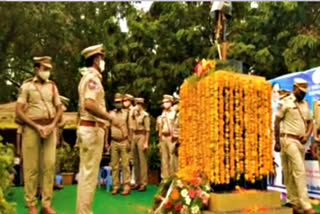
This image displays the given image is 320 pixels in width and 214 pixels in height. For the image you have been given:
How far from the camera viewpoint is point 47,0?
1730 cm

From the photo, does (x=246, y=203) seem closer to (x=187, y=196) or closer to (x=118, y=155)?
(x=187, y=196)

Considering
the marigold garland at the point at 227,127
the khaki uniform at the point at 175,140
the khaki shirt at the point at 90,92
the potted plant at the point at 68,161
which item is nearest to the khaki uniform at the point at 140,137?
the khaki uniform at the point at 175,140

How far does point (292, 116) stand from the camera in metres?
6.39

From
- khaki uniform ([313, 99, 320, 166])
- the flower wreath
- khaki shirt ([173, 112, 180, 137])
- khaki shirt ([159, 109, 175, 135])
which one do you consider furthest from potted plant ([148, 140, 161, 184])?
the flower wreath

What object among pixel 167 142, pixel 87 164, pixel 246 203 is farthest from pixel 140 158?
pixel 87 164

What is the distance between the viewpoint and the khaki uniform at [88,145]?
15.7 ft

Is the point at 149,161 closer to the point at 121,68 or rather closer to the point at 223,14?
the point at 121,68

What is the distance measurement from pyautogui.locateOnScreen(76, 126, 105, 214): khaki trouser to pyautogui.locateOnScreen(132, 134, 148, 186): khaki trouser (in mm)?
5112

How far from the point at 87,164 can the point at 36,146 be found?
2.92 feet

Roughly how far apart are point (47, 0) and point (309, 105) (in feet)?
40.4

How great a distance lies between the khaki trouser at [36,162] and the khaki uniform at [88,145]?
0.77 metres

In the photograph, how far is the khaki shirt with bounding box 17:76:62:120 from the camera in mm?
5441

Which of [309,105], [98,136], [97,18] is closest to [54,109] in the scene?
[98,136]

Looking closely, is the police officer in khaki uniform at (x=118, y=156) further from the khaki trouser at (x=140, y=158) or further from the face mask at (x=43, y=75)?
the face mask at (x=43, y=75)
